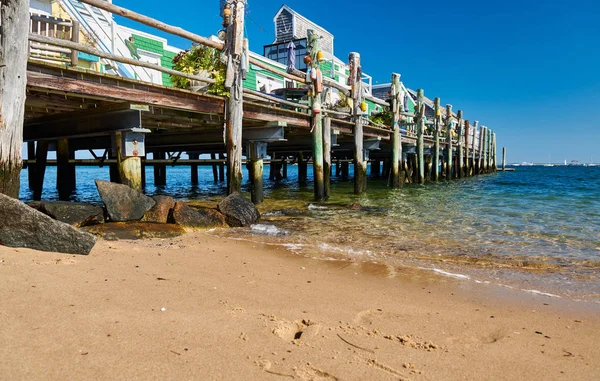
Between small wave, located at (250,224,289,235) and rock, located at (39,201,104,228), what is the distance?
9.33 feet

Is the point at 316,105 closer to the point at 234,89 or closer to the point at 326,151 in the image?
the point at 326,151

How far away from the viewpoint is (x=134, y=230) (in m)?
6.13

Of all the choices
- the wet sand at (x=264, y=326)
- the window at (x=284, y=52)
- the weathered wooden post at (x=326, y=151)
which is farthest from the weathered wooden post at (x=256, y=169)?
the window at (x=284, y=52)

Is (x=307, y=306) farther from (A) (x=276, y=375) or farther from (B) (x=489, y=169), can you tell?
(B) (x=489, y=169)

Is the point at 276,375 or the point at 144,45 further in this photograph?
the point at 144,45

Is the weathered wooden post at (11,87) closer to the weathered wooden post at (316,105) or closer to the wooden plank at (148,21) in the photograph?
the wooden plank at (148,21)

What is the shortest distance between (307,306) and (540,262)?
4270 mm

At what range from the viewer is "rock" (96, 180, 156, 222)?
6547 mm

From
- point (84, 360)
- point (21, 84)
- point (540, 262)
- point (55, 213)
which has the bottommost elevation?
point (540, 262)

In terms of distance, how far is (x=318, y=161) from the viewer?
42.8 feet

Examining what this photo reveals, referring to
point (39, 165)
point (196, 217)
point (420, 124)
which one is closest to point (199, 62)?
point (196, 217)

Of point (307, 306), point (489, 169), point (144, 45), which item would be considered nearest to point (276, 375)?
point (307, 306)

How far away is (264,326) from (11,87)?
5031 millimetres

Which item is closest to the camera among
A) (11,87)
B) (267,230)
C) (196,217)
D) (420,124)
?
(11,87)
